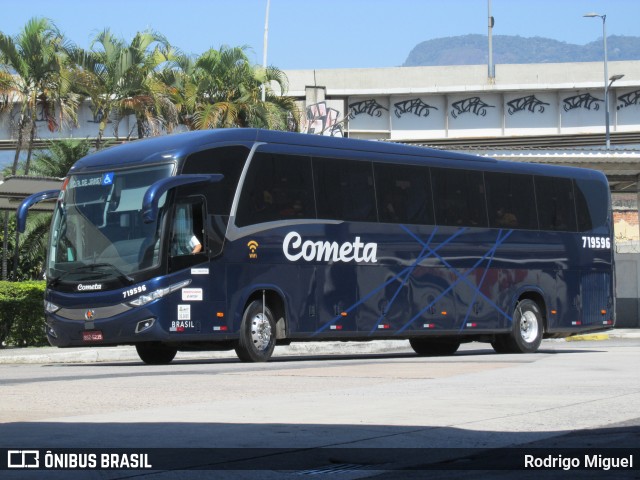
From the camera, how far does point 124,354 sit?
78.3 ft

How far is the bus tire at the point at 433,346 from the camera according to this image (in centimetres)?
2534

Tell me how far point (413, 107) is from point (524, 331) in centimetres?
3291

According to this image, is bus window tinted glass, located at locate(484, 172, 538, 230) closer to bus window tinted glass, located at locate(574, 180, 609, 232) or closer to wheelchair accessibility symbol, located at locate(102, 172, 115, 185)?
bus window tinted glass, located at locate(574, 180, 609, 232)

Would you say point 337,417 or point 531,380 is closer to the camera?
point 337,417

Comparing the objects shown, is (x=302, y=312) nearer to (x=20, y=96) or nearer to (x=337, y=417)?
(x=337, y=417)

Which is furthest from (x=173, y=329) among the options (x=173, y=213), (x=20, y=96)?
(x=20, y=96)

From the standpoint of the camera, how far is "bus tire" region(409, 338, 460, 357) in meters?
25.3

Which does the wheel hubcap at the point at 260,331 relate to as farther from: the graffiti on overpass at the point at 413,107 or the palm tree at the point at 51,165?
the graffiti on overpass at the point at 413,107

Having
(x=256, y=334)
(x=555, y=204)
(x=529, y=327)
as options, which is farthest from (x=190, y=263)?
(x=555, y=204)

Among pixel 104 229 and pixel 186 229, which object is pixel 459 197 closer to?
pixel 186 229

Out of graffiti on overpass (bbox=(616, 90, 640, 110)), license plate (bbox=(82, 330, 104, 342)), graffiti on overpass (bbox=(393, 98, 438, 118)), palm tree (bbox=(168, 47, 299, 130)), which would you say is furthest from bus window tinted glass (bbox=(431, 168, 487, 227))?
graffiti on overpass (bbox=(616, 90, 640, 110))

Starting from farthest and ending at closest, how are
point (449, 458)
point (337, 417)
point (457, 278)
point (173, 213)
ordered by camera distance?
point (457, 278) → point (173, 213) → point (337, 417) → point (449, 458)

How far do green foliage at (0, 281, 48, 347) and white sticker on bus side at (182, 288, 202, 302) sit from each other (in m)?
8.00

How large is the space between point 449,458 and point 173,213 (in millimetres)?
11225
